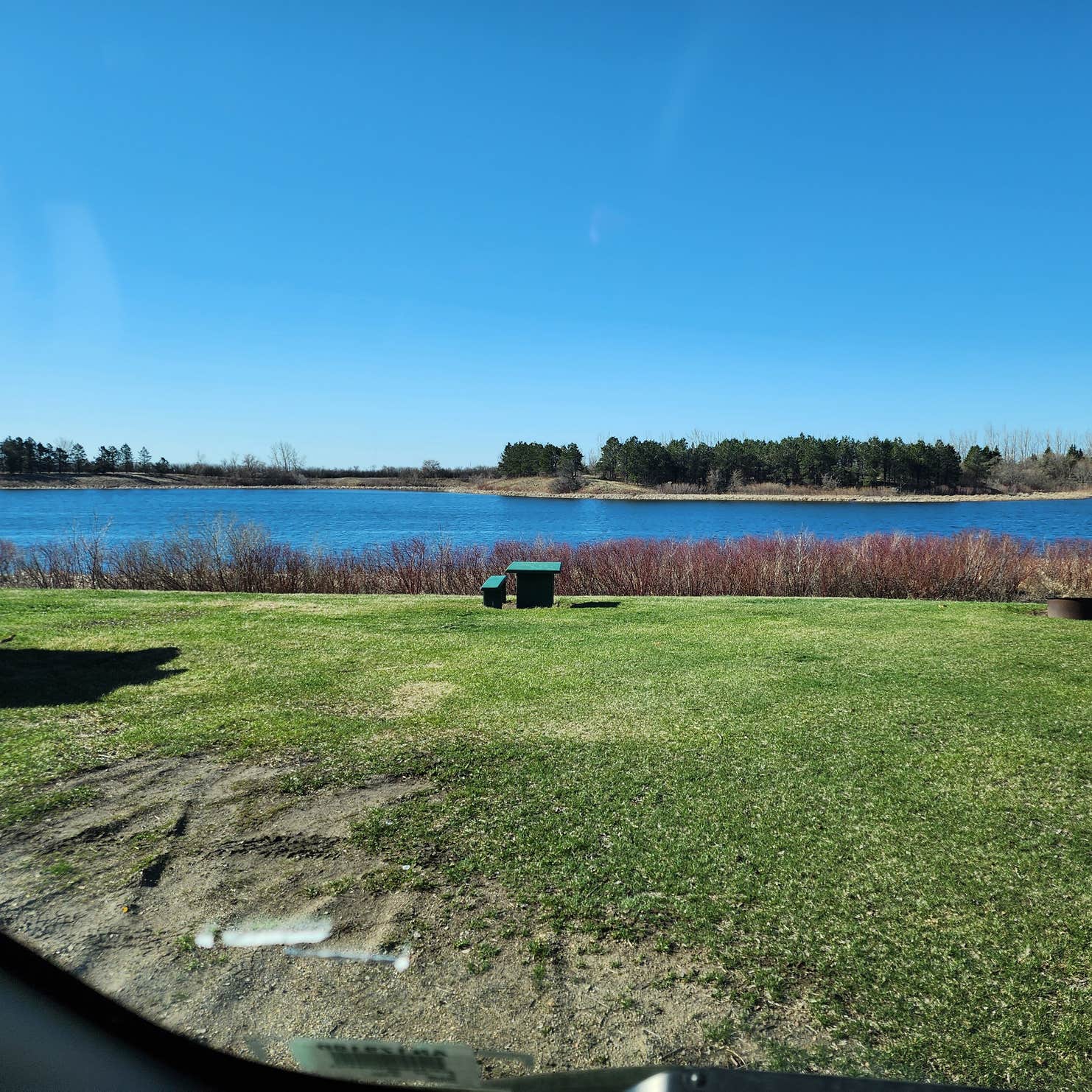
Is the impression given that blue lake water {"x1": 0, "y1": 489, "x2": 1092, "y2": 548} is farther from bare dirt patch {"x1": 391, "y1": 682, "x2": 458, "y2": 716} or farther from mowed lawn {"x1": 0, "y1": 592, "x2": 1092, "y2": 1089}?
bare dirt patch {"x1": 391, "y1": 682, "x2": 458, "y2": 716}

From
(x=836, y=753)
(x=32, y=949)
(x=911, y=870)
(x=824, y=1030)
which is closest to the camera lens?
(x=824, y=1030)

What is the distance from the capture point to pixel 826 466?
85.3m

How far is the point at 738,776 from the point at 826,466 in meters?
88.0

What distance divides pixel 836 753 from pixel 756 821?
44.1 inches

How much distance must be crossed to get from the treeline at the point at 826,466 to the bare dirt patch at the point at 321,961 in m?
86.1

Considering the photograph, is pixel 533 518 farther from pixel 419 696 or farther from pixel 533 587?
pixel 419 696

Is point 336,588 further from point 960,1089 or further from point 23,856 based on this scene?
point 960,1089

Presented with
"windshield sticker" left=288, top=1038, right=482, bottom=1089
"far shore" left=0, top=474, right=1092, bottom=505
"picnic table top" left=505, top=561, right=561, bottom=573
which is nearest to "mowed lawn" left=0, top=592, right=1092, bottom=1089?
"windshield sticker" left=288, top=1038, right=482, bottom=1089

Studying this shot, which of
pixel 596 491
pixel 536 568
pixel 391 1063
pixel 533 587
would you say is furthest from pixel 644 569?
pixel 596 491

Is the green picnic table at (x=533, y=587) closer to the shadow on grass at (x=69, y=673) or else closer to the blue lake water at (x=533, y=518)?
the shadow on grass at (x=69, y=673)

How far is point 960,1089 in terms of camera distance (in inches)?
48.6

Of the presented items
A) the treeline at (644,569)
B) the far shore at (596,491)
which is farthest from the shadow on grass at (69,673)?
the far shore at (596,491)

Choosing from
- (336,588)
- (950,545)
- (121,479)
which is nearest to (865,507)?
(950,545)

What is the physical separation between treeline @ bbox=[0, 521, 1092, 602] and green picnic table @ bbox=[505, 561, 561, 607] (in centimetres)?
469
